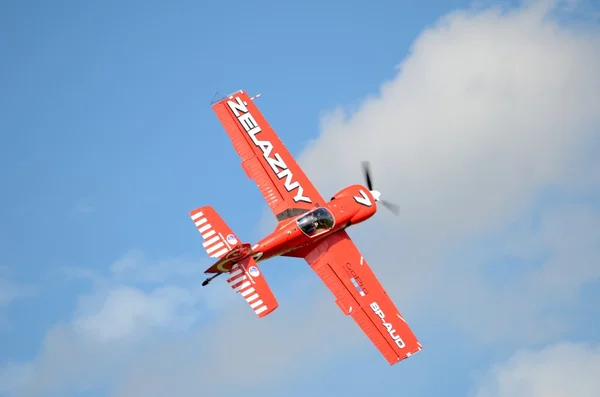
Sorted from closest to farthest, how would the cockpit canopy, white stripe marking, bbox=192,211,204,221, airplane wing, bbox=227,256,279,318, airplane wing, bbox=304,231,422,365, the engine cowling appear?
airplane wing, bbox=227,256,279,318 → white stripe marking, bbox=192,211,204,221 → airplane wing, bbox=304,231,422,365 → the cockpit canopy → the engine cowling

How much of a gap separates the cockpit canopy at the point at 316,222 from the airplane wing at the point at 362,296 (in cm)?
90

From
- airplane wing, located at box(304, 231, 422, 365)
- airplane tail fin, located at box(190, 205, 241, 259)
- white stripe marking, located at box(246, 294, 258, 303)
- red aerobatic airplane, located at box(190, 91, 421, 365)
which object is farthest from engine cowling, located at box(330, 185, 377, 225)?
white stripe marking, located at box(246, 294, 258, 303)

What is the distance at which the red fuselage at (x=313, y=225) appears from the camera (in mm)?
56812

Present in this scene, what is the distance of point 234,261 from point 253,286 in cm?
145

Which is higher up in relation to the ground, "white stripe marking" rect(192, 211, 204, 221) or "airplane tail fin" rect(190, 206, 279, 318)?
"white stripe marking" rect(192, 211, 204, 221)

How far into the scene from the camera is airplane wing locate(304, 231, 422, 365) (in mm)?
56250

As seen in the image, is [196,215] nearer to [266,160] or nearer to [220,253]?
[220,253]

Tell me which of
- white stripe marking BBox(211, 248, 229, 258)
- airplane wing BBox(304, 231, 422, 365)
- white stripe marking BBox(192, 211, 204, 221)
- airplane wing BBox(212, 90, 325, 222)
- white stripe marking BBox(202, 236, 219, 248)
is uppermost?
airplane wing BBox(212, 90, 325, 222)

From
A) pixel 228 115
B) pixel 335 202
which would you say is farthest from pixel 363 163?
pixel 228 115

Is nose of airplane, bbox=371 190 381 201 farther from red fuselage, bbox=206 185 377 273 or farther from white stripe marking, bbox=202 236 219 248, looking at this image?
white stripe marking, bbox=202 236 219 248

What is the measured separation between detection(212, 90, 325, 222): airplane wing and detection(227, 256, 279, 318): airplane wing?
417cm

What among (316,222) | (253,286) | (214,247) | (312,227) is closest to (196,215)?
(214,247)

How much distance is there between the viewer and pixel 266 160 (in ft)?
198

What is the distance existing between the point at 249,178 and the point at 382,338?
10.5 m
